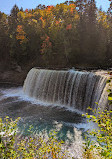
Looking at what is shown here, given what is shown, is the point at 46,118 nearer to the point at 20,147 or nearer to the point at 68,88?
the point at 68,88

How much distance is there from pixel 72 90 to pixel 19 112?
5.73 meters

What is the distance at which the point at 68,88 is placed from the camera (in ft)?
49.1

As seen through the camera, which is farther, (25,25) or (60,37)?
(25,25)

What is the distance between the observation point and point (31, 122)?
1095 cm

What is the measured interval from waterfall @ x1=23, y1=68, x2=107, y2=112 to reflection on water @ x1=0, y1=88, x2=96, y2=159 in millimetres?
1188

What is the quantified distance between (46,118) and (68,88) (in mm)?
4634

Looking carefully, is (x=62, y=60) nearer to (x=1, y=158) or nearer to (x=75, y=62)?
(x=75, y=62)

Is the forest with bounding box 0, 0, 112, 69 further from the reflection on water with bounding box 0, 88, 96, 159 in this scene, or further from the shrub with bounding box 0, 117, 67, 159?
the shrub with bounding box 0, 117, 67, 159

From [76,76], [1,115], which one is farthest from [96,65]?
[1,115]

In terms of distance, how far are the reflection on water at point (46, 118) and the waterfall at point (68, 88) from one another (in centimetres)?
119

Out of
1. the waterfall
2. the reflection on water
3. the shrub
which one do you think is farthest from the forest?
the shrub

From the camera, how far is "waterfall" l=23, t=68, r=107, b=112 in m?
12.0

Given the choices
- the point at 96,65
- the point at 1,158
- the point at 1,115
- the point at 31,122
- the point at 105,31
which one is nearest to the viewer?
the point at 1,158

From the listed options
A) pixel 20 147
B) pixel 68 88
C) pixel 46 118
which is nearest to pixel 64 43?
pixel 68 88
